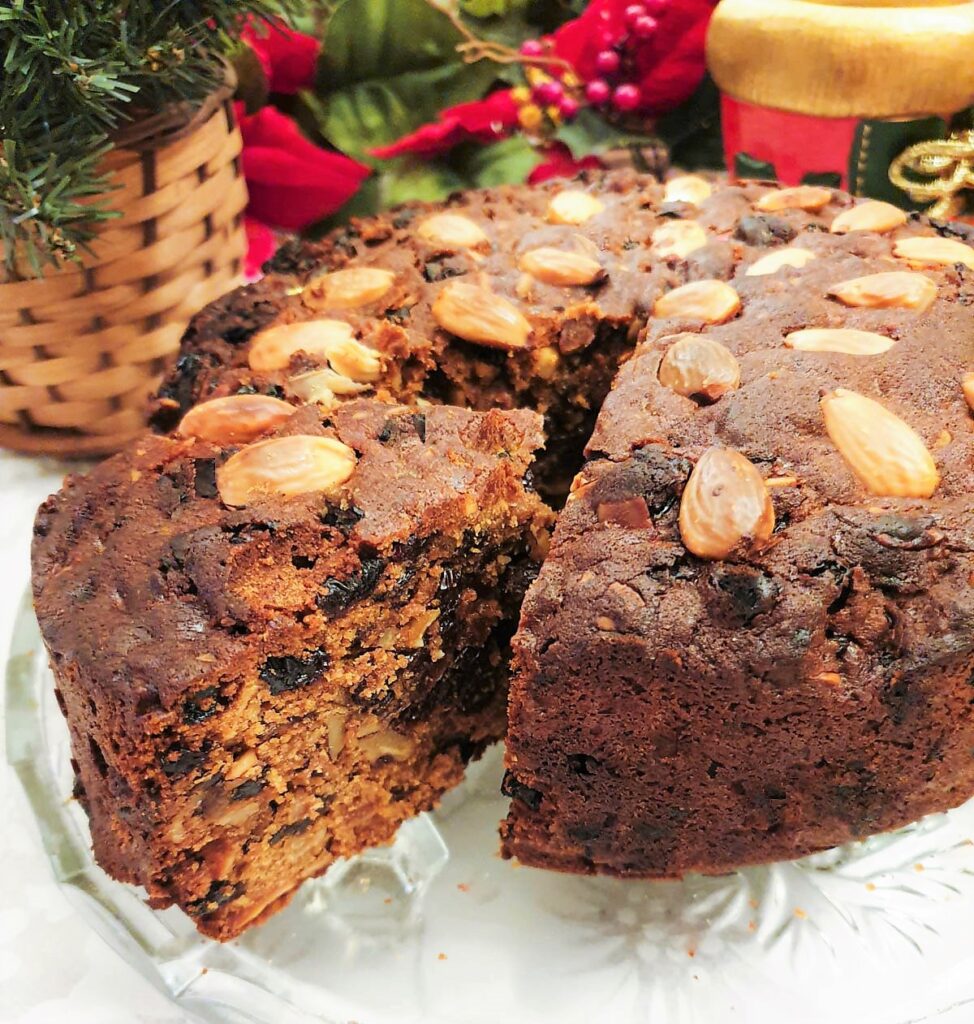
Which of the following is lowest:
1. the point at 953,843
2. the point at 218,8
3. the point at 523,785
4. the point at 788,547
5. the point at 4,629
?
the point at 953,843

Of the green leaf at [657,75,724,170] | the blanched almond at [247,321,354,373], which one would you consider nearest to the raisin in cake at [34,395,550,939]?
the blanched almond at [247,321,354,373]

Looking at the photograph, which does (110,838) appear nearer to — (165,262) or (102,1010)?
(102,1010)

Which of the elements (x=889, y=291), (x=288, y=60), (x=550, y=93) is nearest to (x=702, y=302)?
(x=889, y=291)

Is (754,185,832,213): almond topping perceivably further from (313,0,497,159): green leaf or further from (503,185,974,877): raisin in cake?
(313,0,497,159): green leaf

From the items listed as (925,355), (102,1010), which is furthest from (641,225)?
(102,1010)

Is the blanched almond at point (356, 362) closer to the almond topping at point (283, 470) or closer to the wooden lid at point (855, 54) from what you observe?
the almond topping at point (283, 470)
